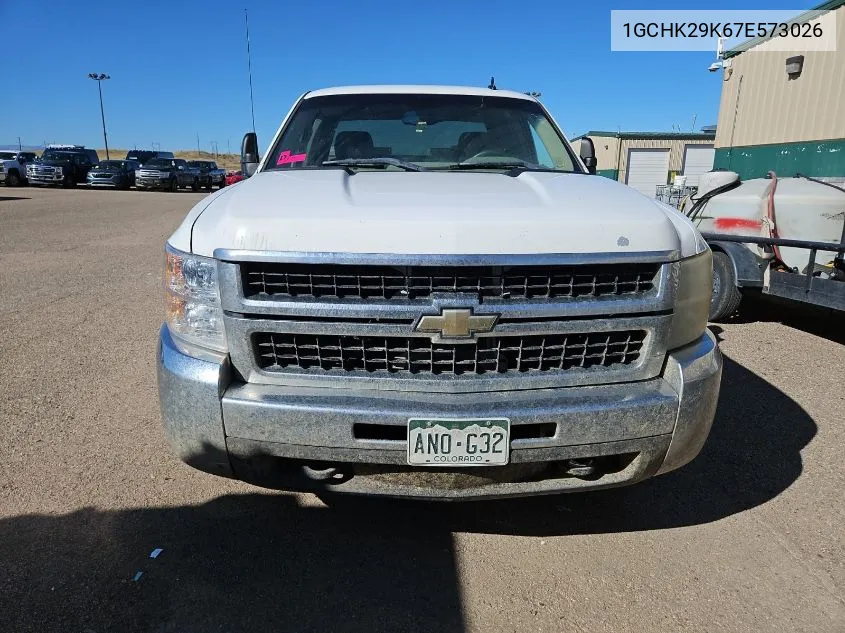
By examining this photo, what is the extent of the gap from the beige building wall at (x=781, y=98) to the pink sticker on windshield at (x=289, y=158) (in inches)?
531

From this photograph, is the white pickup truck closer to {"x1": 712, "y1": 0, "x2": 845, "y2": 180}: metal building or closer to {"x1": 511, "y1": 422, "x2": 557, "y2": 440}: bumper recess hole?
{"x1": 511, "y1": 422, "x2": 557, "y2": 440}: bumper recess hole

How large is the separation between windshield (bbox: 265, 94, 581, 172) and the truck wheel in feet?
9.97

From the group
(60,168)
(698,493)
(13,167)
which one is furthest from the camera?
(60,168)

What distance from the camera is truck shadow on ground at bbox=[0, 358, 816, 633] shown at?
86.1 inches

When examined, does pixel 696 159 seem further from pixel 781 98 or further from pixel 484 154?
pixel 484 154

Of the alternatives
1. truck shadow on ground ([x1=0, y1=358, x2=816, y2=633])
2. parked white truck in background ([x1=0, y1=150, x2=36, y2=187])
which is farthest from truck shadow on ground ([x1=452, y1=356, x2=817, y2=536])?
parked white truck in background ([x1=0, y1=150, x2=36, y2=187])

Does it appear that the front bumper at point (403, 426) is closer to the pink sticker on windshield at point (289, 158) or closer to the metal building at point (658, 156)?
the pink sticker on windshield at point (289, 158)

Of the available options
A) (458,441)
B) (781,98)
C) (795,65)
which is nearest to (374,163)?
(458,441)

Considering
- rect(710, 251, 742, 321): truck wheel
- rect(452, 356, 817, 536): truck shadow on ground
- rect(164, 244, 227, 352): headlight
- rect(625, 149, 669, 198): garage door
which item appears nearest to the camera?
rect(164, 244, 227, 352): headlight

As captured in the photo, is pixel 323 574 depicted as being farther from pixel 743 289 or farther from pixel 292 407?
pixel 743 289

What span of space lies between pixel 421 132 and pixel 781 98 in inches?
575

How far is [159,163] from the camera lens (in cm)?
3319

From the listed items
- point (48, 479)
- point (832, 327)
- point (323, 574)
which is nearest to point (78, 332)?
point (48, 479)

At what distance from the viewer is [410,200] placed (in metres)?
2.29
